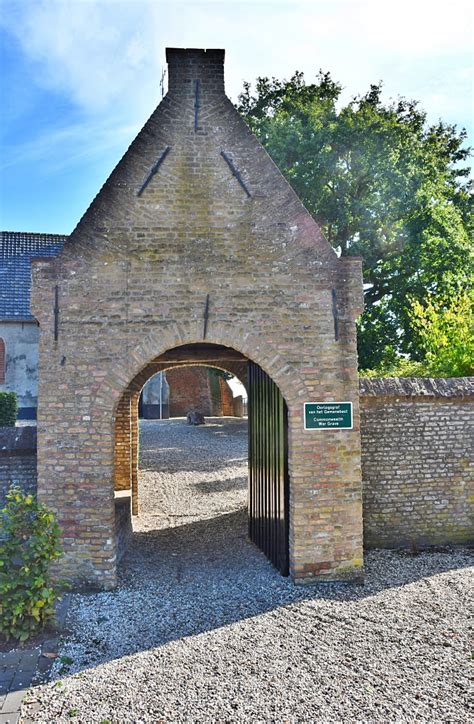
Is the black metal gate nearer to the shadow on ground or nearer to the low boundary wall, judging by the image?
the shadow on ground

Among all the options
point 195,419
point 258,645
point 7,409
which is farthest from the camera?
point 195,419

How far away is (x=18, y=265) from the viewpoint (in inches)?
1025

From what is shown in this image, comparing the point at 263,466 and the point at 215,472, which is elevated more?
the point at 263,466

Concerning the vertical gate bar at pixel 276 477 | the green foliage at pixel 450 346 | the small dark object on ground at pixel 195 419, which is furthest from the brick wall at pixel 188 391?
the vertical gate bar at pixel 276 477

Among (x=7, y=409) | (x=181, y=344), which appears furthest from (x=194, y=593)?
(x=7, y=409)

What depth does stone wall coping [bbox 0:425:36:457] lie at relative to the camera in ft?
25.8

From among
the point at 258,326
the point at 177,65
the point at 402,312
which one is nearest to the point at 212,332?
the point at 258,326

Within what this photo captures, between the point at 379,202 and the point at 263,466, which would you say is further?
the point at 379,202

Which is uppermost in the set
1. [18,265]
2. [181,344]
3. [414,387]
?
[18,265]

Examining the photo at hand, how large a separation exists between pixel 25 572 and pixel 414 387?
20.1 feet

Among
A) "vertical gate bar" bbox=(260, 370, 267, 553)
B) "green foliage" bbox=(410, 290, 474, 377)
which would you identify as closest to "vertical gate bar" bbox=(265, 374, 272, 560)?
"vertical gate bar" bbox=(260, 370, 267, 553)

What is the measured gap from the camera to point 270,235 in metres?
7.48

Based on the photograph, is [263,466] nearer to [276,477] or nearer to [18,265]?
[276,477]

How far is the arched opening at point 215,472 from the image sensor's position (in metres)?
8.19
